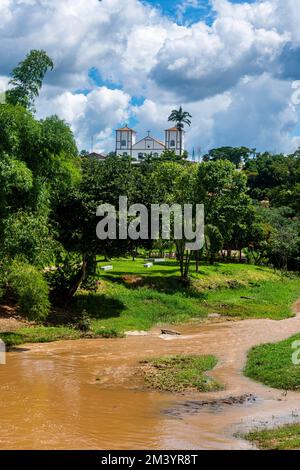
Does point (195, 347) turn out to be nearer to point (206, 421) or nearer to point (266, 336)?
point (266, 336)

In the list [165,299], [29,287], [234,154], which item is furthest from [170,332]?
[234,154]

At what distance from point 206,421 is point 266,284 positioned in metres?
34.5

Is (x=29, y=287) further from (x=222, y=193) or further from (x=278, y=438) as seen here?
(x=222, y=193)

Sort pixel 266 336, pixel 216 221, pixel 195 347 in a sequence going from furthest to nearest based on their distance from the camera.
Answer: pixel 216 221, pixel 266 336, pixel 195 347

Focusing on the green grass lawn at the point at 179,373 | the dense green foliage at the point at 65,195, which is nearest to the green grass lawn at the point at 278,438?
the green grass lawn at the point at 179,373

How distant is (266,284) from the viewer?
47.7 meters

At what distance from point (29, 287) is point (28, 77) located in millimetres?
9031

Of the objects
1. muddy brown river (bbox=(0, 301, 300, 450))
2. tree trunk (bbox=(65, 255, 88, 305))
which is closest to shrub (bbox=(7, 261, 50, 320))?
muddy brown river (bbox=(0, 301, 300, 450))

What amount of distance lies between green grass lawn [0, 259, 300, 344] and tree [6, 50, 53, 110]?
10364mm

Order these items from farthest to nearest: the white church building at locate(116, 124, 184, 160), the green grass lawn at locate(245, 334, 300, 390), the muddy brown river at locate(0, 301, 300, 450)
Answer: the white church building at locate(116, 124, 184, 160)
the green grass lawn at locate(245, 334, 300, 390)
the muddy brown river at locate(0, 301, 300, 450)

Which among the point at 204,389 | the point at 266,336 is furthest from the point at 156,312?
the point at 204,389

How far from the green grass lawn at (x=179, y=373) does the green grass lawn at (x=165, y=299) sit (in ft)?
20.0

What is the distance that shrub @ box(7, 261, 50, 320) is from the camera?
23406 mm

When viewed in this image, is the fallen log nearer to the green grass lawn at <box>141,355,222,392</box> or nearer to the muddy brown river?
the muddy brown river
